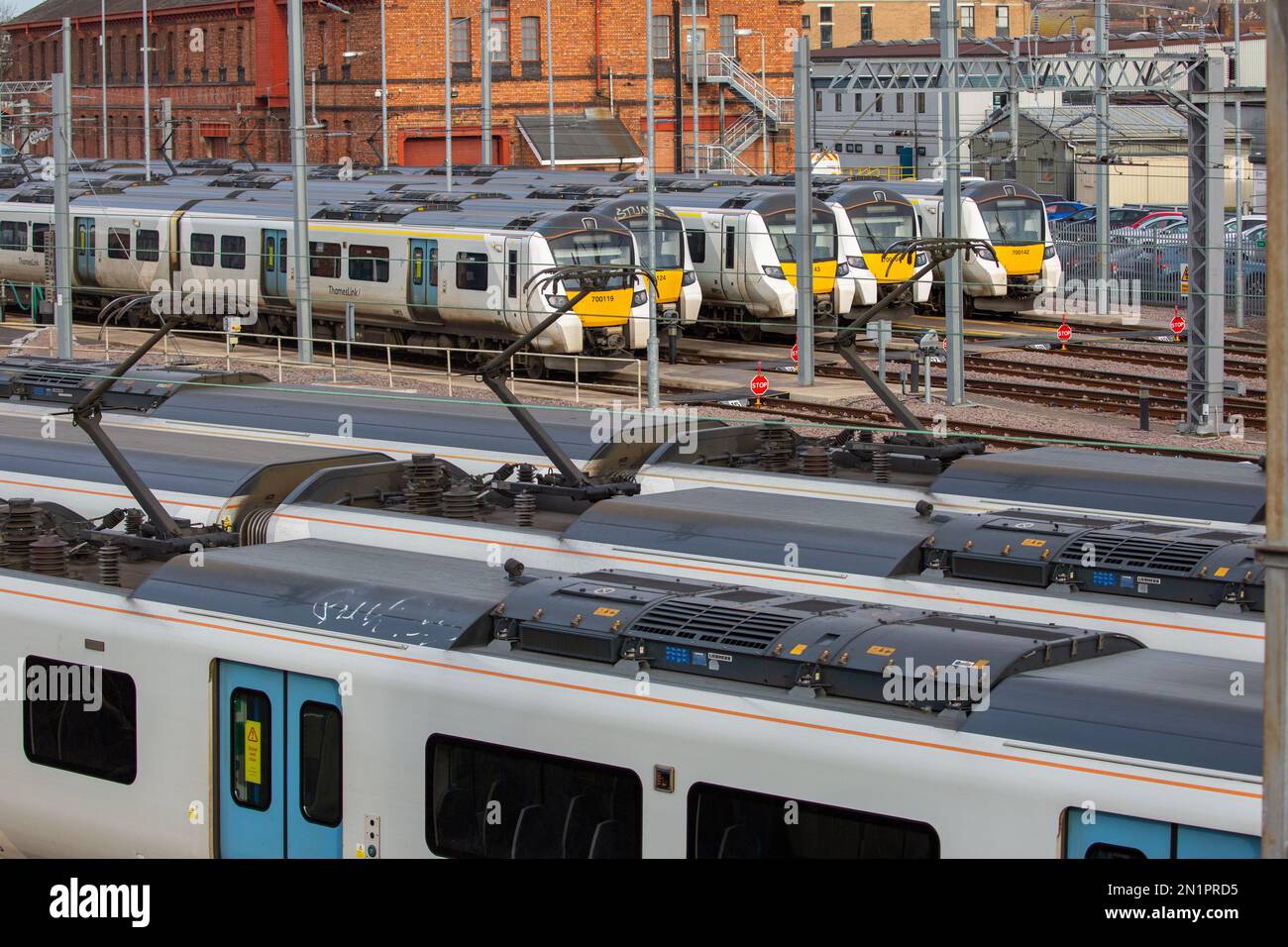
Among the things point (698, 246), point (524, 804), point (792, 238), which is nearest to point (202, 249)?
point (698, 246)

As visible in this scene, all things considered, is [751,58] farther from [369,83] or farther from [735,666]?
[735,666]

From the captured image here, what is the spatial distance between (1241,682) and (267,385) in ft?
44.2

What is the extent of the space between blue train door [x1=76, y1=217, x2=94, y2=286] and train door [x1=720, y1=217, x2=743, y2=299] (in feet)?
46.6

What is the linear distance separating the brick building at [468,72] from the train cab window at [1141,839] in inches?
2200

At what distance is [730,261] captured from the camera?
36219 millimetres

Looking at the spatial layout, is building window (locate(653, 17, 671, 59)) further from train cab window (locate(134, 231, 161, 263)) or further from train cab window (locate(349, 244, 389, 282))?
train cab window (locate(349, 244, 389, 282))

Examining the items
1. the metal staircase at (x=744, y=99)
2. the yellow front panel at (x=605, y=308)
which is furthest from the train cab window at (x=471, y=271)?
the metal staircase at (x=744, y=99)

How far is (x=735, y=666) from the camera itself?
812 cm

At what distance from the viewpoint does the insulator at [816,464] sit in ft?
45.8

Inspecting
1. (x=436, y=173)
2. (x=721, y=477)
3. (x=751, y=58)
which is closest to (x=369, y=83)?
(x=751, y=58)

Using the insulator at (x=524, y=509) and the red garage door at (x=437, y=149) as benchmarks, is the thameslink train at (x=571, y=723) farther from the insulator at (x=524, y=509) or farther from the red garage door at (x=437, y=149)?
the red garage door at (x=437, y=149)

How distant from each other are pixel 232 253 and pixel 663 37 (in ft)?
113

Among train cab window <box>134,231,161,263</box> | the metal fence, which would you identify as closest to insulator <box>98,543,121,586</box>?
train cab window <box>134,231,161,263</box>

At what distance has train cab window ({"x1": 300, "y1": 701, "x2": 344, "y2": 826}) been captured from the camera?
904cm
